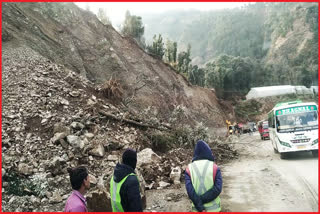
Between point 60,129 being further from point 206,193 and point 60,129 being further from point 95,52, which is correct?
point 95,52

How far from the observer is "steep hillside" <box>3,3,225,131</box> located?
641 inches

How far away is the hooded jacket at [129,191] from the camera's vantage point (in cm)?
358

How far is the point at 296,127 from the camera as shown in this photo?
478 inches

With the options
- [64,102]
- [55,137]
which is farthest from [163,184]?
[64,102]

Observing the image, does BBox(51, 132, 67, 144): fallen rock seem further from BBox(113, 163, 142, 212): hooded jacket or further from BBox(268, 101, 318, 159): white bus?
BBox(268, 101, 318, 159): white bus

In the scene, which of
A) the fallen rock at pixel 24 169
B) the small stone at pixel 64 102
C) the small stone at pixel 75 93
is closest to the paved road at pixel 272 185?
the fallen rock at pixel 24 169

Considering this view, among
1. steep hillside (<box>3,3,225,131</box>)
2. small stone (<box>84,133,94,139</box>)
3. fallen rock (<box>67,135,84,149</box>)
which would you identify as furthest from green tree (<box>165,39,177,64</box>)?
fallen rock (<box>67,135,84,149</box>)

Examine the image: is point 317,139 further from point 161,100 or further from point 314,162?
point 161,100

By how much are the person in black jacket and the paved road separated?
3895 mm

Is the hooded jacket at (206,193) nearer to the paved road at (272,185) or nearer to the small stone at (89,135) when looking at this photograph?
the paved road at (272,185)

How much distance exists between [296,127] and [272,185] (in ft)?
15.4

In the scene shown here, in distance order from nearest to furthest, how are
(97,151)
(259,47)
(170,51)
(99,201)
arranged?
(99,201) < (97,151) < (170,51) < (259,47)

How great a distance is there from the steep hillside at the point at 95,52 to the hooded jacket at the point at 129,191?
10.2m

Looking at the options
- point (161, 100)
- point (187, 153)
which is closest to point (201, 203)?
point (187, 153)
